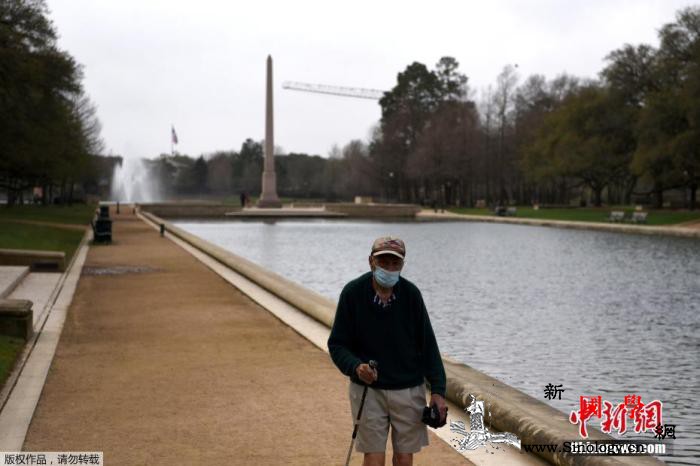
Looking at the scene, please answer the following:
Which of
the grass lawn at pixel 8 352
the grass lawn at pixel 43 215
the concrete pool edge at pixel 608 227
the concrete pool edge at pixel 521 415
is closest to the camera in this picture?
the concrete pool edge at pixel 521 415

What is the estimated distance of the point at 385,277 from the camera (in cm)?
472

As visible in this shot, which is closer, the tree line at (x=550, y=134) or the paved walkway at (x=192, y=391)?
the paved walkway at (x=192, y=391)

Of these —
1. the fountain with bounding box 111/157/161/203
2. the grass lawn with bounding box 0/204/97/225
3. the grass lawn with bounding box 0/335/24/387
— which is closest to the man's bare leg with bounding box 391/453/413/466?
the grass lawn with bounding box 0/335/24/387

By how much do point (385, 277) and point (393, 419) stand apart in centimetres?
86

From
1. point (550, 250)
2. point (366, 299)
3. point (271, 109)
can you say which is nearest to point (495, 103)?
point (271, 109)

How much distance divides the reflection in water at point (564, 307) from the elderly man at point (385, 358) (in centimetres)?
396

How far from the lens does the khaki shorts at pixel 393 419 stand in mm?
4887

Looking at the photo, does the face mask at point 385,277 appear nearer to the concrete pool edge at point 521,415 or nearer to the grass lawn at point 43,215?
the concrete pool edge at point 521,415

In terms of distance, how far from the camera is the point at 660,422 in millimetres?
9047

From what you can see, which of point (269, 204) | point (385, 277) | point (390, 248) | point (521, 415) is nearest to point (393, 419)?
point (385, 277)

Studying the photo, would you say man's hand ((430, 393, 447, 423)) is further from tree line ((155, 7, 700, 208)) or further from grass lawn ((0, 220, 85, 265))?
tree line ((155, 7, 700, 208))

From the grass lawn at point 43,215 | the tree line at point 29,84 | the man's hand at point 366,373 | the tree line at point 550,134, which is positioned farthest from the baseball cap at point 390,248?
the tree line at point 550,134

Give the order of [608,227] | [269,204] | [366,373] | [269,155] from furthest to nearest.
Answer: [269,204]
[269,155]
[608,227]
[366,373]

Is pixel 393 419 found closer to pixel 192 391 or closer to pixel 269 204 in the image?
pixel 192 391
